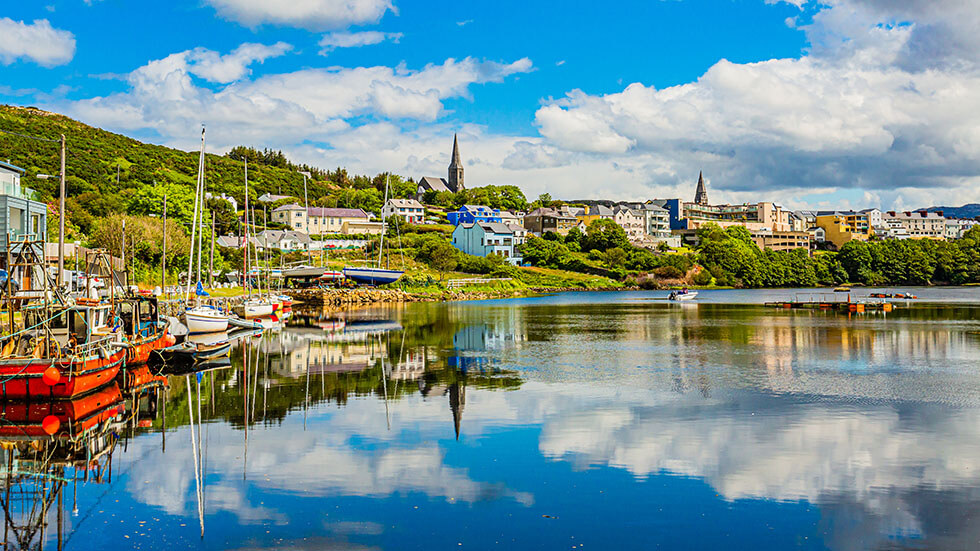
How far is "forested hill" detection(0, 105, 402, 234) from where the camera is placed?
93438 millimetres

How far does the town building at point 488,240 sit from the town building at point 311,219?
1762cm

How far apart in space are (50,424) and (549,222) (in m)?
138

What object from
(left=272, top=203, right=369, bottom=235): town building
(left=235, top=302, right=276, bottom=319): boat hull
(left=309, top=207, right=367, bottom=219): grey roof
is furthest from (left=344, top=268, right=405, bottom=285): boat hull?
(left=309, top=207, right=367, bottom=219): grey roof

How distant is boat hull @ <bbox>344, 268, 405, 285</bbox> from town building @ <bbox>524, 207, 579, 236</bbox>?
196 feet

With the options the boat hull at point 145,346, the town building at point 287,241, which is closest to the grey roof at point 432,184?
the town building at point 287,241

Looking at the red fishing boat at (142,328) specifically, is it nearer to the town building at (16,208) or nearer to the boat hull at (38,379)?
the boat hull at (38,379)

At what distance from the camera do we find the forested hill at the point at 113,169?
307 ft

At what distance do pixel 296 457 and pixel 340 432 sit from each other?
8.20 feet

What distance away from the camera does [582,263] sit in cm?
13300

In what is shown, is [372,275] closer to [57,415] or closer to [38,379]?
[38,379]

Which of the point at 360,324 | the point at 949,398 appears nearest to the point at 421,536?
the point at 949,398

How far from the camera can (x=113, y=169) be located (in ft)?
418

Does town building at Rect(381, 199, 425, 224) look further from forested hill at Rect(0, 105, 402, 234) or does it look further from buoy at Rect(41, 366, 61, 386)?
buoy at Rect(41, 366, 61, 386)

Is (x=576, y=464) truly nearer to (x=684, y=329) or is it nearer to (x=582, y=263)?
(x=684, y=329)
